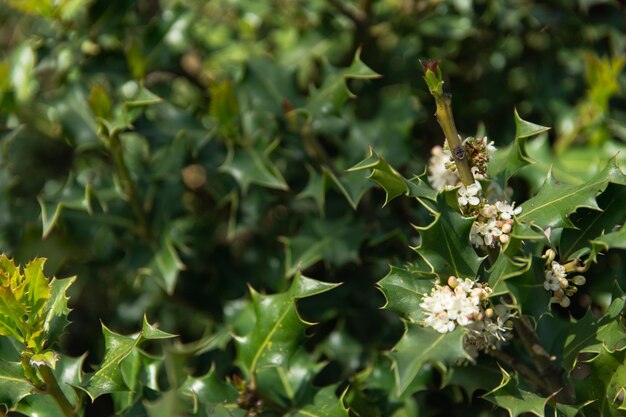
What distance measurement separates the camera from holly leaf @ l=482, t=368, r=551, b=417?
128cm

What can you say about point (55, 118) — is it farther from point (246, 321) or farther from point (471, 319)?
point (471, 319)

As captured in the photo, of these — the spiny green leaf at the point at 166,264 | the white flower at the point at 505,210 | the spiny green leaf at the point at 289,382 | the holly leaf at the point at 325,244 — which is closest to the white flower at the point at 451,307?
the white flower at the point at 505,210

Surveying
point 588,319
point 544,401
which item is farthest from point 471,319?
point 588,319

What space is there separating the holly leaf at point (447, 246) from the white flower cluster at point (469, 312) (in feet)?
0.09

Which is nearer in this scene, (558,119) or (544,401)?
(544,401)

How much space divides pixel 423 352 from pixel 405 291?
18 centimetres

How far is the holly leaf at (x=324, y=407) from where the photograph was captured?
147cm

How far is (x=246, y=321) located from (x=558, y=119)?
1.13 metres

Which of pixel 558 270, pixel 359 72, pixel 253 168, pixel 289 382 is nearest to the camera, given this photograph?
pixel 558 270

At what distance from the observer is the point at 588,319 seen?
1.44 meters

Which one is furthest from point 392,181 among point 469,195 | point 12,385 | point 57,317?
point 12,385

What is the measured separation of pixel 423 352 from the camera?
1.18 metres

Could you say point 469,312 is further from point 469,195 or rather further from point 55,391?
point 55,391

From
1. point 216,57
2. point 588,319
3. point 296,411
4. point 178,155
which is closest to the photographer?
point 588,319
